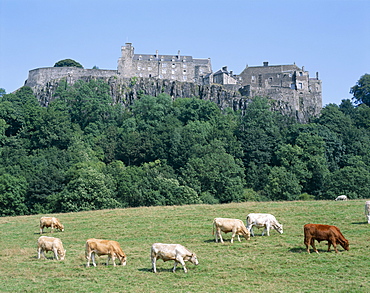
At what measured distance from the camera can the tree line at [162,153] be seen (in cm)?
6819

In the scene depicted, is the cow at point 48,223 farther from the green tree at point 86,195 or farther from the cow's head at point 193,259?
the green tree at point 86,195

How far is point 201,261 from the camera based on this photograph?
24.4m

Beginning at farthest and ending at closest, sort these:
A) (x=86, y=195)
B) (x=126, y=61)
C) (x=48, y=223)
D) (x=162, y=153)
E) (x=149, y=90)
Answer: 1. (x=126, y=61)
2. (x=149, y=90)
3. (x=162, y=153)
4. (x=86, y=195)
5. (x=48, y=223)

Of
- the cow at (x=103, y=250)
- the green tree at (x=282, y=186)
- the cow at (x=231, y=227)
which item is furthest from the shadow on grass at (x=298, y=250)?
the green tree at (x=282, y=186)

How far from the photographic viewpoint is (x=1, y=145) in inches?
3688

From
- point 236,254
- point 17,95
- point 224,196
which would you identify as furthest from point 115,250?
point 17,95

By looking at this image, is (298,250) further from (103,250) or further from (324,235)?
(103,250)

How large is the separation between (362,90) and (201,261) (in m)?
120

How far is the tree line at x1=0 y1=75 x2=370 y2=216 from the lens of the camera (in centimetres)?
6819

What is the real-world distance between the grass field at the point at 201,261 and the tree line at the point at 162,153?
93.0ft

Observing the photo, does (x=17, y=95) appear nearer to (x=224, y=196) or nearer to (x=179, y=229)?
(x=224, y=196)

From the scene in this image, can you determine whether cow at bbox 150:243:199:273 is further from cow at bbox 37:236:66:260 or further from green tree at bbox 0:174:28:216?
green tree at bbox 0:174:28:216

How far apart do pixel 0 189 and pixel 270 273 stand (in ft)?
174

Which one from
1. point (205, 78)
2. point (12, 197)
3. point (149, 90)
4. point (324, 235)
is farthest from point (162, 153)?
point (324, 235)
